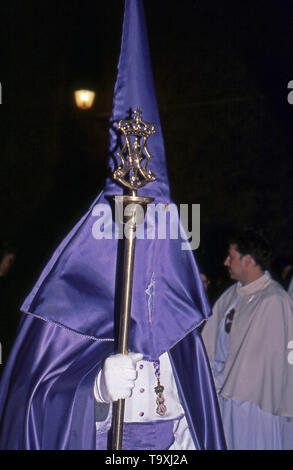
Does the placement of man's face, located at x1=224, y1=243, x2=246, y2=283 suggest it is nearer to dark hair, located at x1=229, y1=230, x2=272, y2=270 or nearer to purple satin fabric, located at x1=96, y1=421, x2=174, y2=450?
dark hair, located at x1=229, y1=230, x2=272, y2=270

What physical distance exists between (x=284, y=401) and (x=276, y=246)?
4.57 m

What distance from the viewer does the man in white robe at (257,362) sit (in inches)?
179

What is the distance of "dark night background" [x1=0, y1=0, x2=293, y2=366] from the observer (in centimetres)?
903

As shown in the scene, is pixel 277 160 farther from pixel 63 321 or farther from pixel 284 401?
pixel 63 321

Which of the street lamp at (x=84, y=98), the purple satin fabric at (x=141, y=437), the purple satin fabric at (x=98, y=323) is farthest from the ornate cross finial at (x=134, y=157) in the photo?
the street lamp at (x=84, y=98)

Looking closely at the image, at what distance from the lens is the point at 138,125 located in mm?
2164

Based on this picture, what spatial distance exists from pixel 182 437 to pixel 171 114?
25.2 ft

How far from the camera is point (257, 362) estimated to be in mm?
4578

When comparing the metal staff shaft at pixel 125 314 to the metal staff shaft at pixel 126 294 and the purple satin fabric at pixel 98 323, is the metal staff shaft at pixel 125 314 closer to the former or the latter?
the metal staff shaft at pixel 126 294

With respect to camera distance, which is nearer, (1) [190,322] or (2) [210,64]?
(1) [190,322]

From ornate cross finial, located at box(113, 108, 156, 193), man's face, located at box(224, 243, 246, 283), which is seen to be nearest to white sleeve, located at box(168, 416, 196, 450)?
ornate cross finial, located at box(113, 108, 156, 193)

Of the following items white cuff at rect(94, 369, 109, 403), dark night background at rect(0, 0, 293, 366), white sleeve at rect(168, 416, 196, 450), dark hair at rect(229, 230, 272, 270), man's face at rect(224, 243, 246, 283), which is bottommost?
white sleeve at rect(168, 416, 196, 450)

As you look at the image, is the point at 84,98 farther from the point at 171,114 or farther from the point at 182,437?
the point at 182,437
